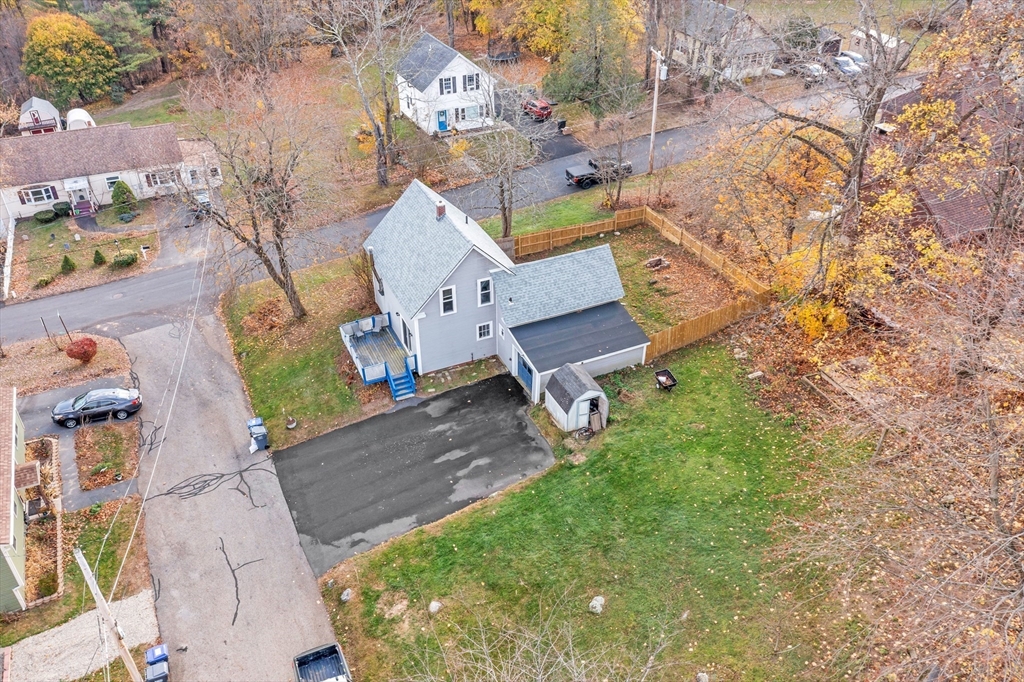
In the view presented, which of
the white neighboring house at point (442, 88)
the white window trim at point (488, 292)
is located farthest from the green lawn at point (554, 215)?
the white window trim at point (488, 292)

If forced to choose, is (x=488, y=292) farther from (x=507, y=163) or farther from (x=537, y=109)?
(x=537, y=109)

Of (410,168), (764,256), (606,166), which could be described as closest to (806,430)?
(764,256)

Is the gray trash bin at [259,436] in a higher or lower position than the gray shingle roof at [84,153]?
lower

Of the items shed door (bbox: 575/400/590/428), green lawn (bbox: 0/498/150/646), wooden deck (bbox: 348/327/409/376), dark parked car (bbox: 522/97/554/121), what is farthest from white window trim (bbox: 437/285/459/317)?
dark parked car (bbox: 522/97/554/121)

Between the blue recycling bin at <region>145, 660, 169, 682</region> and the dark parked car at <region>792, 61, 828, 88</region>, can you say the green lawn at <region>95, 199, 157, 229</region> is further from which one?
the dark parked car at <region>792, 61, 828, 88</region>

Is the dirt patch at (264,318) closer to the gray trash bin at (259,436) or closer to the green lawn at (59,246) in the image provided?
the gray trash bin at (259,436)

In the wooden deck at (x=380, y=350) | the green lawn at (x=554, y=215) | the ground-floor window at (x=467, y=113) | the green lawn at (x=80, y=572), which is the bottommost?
the green lawn at (x=80, y=572)

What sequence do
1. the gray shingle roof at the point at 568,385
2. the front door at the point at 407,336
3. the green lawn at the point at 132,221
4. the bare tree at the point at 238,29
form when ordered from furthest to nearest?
the bare tree at the point at 238,29
the green lawn at the point at 132,221
the front door at the point at 407,336
the gray shingle roof at the point at 568,385
